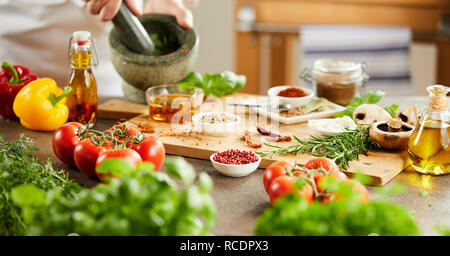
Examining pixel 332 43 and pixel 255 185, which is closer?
pixel 255 185

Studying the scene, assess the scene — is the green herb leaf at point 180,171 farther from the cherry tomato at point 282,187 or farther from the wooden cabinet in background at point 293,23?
the wooden cabinet in background at point 293,23

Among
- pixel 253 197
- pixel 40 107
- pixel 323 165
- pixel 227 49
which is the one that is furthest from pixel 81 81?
pixel 227 49

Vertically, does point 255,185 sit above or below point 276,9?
below

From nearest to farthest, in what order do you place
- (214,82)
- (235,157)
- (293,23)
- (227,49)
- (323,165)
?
1. (323,165)
2. (235,157)
3. (214,82)
4. (293,23)
5. (227,49)

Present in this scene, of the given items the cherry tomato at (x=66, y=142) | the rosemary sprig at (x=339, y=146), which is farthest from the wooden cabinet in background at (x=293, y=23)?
the cherry tomato at (x=66, y=142)

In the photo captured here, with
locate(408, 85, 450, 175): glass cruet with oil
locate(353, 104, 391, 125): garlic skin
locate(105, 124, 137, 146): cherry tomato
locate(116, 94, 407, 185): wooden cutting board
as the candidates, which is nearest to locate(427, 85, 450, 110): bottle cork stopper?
locate(408, 85, 450, 175): glass cruet with oil

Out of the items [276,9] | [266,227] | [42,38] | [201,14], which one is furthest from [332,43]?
[266,227]

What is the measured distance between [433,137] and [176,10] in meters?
1.28

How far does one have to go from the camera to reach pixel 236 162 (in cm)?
156

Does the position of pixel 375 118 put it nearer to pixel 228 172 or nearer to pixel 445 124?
pixel 445 124

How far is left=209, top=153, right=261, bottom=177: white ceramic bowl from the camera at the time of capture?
1.54 metres

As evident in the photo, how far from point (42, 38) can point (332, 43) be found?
2120 millimetres

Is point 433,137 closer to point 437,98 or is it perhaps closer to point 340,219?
point 437,98

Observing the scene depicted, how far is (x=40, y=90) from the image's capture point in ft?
6.50
